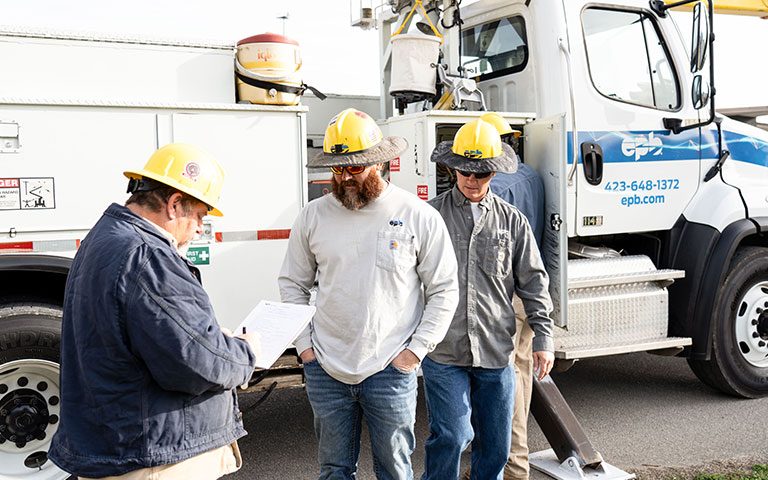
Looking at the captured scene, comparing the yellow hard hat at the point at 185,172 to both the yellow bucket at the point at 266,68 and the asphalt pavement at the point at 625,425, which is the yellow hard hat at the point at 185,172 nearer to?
the yellow bucket at the point at 266,68

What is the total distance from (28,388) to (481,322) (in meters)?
2.28

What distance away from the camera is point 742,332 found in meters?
5.29

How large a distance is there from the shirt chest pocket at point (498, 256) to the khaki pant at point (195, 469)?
58.8 inches

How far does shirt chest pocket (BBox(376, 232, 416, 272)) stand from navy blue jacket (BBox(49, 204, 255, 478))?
34.3 inches

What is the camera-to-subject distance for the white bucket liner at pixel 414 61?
4574 mm

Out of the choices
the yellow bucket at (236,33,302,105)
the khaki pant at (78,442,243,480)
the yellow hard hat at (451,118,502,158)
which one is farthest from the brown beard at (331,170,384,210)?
the yellow bucket at (236,33,302,105)

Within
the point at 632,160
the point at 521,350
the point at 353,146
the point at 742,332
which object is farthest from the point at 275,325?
the point at 742,332

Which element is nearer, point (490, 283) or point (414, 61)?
point (490, 283)

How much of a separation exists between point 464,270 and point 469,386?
20.8 inches

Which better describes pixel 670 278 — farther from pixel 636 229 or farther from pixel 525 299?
pixel 525 299

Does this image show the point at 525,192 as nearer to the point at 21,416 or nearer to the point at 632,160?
the point at 632,160

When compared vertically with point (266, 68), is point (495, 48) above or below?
above

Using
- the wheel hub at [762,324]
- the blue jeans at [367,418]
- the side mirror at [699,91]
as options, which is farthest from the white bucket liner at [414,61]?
the wheel hub at [762,324]

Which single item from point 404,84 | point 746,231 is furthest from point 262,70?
point 746,231
